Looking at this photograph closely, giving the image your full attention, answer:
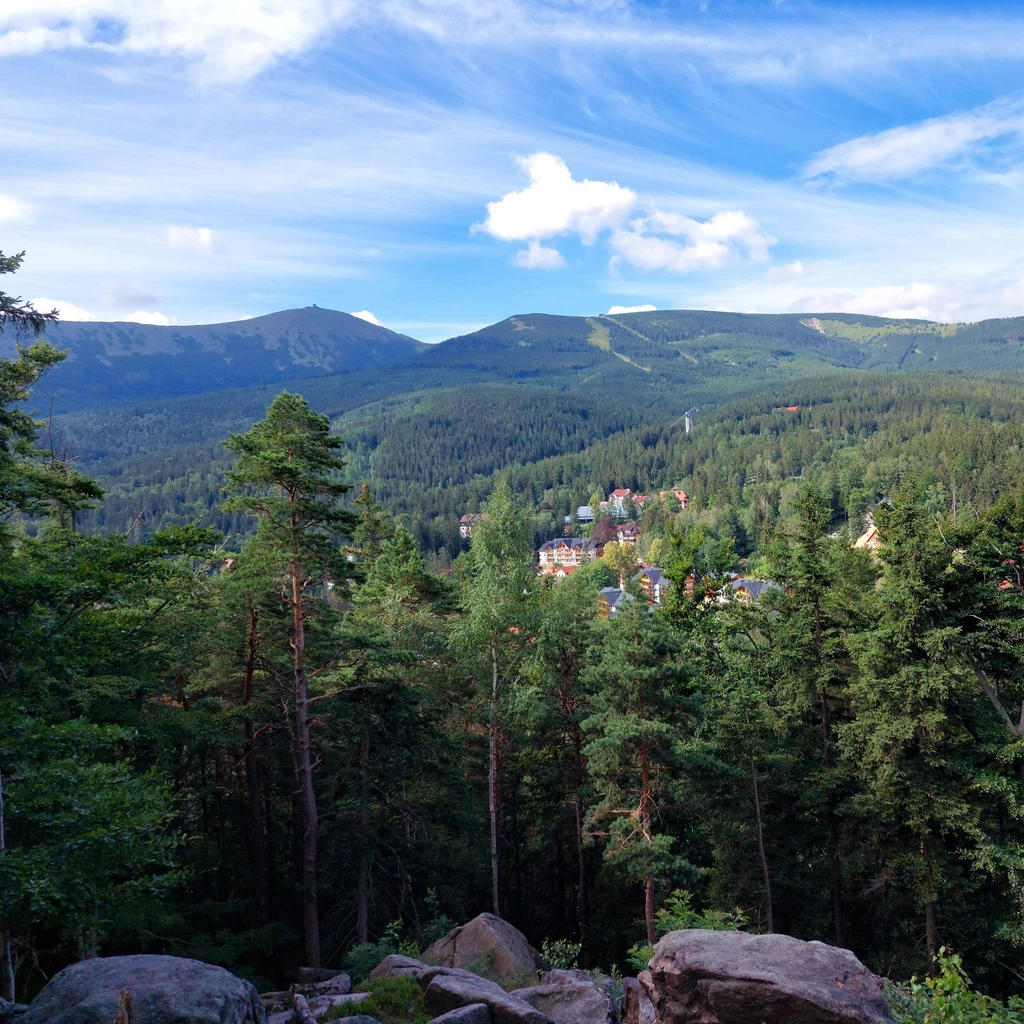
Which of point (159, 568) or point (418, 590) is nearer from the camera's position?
point (159, 568)

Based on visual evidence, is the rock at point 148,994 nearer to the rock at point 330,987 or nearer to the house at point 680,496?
the rock at point 330,987

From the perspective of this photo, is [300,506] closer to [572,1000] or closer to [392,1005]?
[392,1005]

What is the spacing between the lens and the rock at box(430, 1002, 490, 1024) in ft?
31.3

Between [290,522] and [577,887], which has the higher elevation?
[290,522]

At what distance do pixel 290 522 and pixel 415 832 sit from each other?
9829 mm

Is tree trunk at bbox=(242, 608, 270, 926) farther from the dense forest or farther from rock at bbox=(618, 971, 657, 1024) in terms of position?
rock at bbox=(618, 971, 657, 1024)

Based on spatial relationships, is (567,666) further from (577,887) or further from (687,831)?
(577,887)

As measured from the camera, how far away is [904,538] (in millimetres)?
17234

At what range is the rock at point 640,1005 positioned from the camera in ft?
32.3

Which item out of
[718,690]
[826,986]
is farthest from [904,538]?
[826,986]

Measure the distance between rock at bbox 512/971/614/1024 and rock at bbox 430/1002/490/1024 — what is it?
1141mm

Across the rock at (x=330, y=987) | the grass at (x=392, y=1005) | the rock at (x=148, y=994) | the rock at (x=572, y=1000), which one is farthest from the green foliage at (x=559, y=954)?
the rock at (x=148, y=994)

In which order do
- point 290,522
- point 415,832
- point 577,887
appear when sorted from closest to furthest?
point 290,522 < point 415,832 < point 577,887

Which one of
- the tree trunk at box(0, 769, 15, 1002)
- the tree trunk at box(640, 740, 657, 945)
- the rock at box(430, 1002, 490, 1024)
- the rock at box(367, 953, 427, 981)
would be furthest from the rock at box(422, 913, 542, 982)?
the tree trunk at box(0, 769, 15, 1002)
